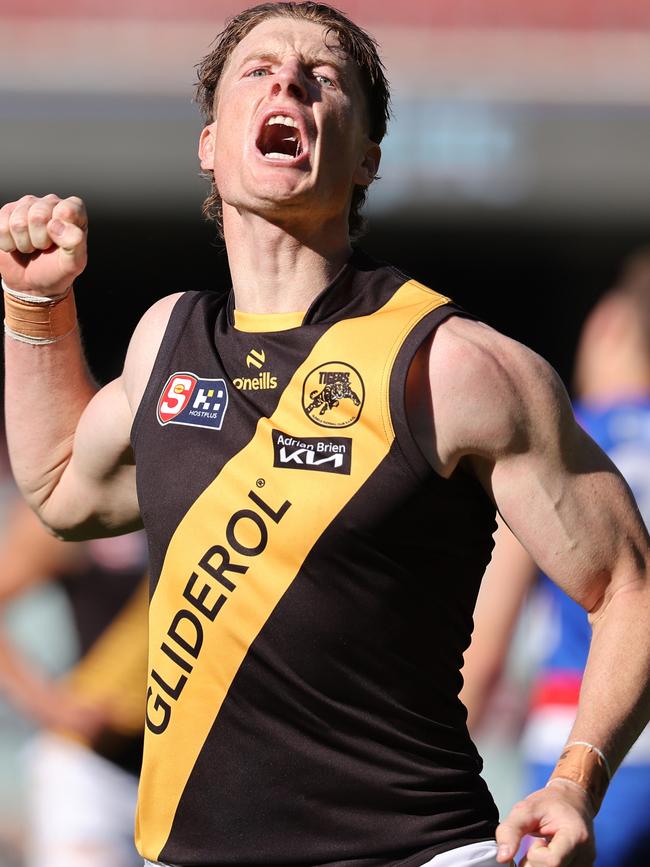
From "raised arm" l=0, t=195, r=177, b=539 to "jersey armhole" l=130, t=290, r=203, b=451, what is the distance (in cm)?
4

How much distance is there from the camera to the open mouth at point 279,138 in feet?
9.25

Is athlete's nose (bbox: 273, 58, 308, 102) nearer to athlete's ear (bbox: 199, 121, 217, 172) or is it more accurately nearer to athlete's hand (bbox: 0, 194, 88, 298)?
athlete's ear (bbox: 199, 121, 217, 172)

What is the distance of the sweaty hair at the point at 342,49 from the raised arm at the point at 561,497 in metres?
0.71

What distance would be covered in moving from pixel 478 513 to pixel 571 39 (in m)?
10.2

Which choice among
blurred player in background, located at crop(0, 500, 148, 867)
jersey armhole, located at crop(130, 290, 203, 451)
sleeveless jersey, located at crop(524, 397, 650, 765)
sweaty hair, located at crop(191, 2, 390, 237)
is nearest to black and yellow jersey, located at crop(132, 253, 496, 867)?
jersey armhole, located at crop(130, 290, 203, 451)

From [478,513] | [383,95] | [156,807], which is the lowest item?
[156,807]

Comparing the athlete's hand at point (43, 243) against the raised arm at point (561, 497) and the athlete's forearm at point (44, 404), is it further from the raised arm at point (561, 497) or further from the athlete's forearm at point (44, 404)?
the raised arm at point (561, 497)

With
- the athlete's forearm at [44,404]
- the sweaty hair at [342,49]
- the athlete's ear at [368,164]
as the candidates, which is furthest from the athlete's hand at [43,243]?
the athlete's ear at [368,164]

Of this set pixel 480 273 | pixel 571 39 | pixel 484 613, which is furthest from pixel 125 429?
pixel 480 273

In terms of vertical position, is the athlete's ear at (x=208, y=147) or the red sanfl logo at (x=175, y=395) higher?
the athlete's ear at (x=208, y=147)

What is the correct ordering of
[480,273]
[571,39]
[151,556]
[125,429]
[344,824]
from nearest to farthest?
[344,824]
[151,556]
[125,429]
[571,39]
[480,273]

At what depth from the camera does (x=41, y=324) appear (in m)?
3.16

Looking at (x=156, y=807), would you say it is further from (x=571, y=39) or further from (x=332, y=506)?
(x=571, y=39)

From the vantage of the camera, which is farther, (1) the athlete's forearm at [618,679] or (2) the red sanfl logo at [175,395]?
(2) the red sanfl logo at [175,395]
